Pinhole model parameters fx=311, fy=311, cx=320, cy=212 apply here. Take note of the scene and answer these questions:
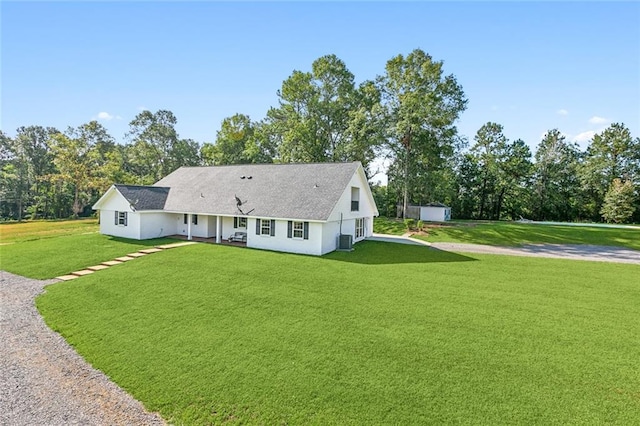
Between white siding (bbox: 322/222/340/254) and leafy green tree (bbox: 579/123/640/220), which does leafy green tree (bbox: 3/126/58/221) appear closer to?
white siding (bbox: 322/222/340/254)

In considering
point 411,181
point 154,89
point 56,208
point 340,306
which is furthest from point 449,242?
point 56,208

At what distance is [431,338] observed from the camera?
8.29 m

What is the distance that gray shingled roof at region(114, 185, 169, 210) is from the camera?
22.6 m

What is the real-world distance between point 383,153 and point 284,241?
2106 centimetres

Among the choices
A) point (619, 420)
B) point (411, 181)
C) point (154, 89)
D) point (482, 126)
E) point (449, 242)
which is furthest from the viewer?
point (482, 126)

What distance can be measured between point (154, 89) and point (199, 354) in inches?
766

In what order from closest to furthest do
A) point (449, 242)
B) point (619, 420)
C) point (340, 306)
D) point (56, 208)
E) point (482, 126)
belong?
1. point (619, 420)
2. point (340, 306)
3. point (449, 242)
4. point (482, 126)
5. point (56, 208)

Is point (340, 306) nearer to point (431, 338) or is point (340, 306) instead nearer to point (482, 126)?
point (431, 338)

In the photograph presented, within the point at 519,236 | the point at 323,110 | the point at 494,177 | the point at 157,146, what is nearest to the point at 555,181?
the point at 494,177

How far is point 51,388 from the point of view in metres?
6.51

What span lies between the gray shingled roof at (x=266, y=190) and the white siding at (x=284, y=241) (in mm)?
725

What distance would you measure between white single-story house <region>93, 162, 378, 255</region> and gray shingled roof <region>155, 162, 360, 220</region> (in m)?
0.06

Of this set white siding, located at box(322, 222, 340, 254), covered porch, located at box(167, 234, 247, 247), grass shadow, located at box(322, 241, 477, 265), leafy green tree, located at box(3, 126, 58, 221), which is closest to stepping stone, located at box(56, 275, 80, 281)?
covered porch, located at box(167, 234, 247, 247)

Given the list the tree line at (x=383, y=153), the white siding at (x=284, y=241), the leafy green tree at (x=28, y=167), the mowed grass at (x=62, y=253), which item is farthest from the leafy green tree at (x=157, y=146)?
the white siding at (x=284, y=241)
